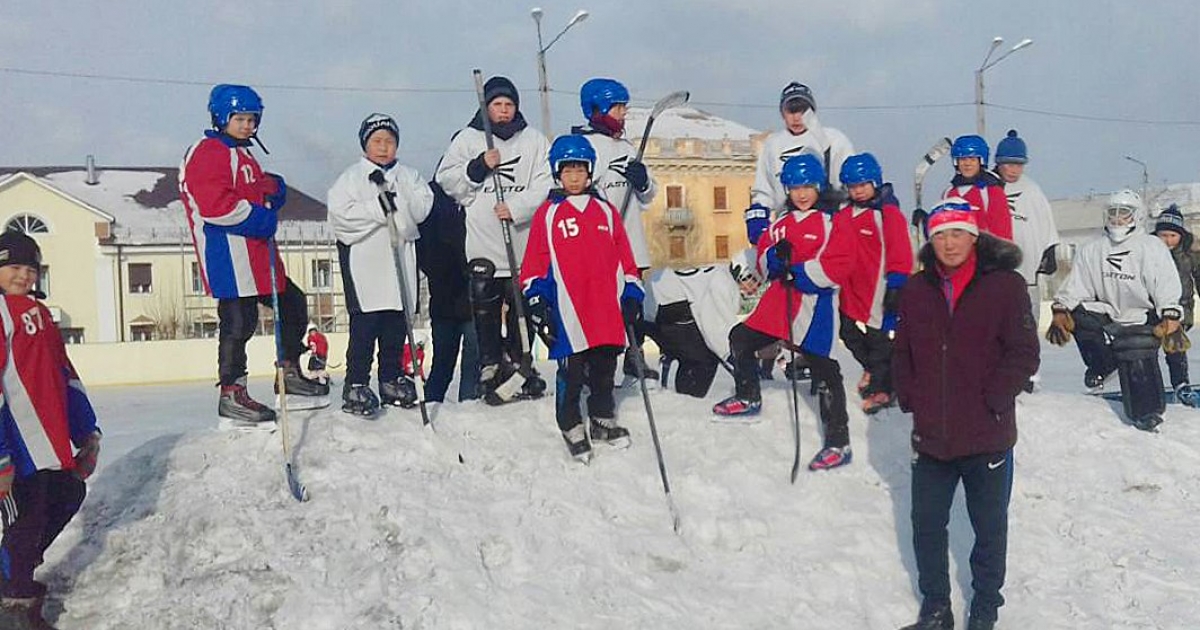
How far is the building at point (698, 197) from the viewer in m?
50.4

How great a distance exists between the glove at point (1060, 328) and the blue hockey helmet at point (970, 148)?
1202 mm

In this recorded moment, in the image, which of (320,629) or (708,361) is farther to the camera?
(708,361)

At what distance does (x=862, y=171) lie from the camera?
21.3 ft

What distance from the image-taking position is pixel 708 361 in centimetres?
732

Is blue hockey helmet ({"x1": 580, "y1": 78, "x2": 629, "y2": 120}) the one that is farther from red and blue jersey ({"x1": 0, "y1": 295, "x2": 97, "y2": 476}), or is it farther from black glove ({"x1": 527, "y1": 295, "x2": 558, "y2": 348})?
red and blue jersey ({"x1": 0, "y1": 295, "x2": 97, "y2": 476})

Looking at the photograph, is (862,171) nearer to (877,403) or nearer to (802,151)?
(802,151)

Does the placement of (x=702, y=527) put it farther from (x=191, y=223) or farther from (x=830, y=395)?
(x=191, y=223)

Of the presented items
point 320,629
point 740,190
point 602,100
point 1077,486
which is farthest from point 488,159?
point 740,190

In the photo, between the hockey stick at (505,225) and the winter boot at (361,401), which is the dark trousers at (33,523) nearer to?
the winter boot at (361,401)

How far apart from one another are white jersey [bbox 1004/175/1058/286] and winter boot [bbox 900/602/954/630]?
383 cm

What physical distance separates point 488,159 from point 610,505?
2306 mm

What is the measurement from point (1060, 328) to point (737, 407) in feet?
8.02

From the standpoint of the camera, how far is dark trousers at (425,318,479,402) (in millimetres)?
7223

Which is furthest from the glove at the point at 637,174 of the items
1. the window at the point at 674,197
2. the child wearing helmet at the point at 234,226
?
the window at the point at 674,197
